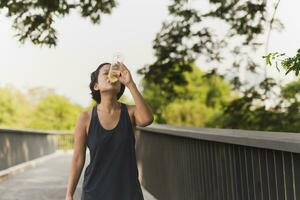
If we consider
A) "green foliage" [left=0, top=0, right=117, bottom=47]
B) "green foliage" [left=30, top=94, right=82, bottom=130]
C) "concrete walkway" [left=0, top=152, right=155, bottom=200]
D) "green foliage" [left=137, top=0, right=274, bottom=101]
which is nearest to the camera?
"concrete walkway" [left=0, top=152, right=155, bottom=200]

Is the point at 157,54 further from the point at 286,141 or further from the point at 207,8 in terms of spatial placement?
the point at 286,141

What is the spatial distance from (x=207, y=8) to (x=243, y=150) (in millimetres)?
12503

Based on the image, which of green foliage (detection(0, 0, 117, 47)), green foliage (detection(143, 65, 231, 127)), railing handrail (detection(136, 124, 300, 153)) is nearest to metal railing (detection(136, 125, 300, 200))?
railing handrail (detection(136, 124, 300, 153))

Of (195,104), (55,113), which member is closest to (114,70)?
(55,113)

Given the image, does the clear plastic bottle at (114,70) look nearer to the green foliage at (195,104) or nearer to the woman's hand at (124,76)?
the woman's hand at (124,76)

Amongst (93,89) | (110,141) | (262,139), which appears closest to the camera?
(110,141)

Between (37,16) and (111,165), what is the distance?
10820 mm

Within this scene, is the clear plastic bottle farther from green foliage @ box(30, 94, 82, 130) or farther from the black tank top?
green foliage @ box(30, 94, 82, 130)

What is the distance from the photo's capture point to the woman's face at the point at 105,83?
12.1ft

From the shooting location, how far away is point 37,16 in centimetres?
1405

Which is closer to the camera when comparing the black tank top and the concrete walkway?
the black tank top

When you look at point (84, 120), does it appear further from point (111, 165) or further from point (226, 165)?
point (226, 165)

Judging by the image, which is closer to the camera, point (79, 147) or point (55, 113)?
point (79, 147)

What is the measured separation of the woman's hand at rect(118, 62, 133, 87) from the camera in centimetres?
350
